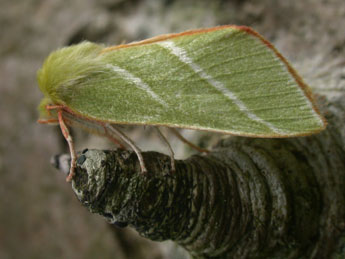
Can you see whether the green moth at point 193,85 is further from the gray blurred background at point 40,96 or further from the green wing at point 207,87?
the gray blurred background at point 40,96

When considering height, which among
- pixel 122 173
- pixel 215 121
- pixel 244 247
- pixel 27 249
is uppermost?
pixel 215 121

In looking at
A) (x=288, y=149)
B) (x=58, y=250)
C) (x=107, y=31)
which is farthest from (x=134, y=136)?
(x=288, y=149)

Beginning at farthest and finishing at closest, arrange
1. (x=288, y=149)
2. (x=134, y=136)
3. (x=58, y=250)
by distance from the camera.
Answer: (x=58, y=250)
(x=134, y=136)
(x=288, y=149)

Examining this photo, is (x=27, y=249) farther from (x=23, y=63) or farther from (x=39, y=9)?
(x=39, y=9)

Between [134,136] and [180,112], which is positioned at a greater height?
[180,112]

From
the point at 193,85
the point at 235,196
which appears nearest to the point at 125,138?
the point at 193,85

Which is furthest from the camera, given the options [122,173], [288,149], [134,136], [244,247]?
[134,136]

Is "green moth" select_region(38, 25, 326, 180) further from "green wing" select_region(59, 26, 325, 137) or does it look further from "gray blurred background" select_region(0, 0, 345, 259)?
"gray blurred background" select_region(0, 0, 345, 259)
